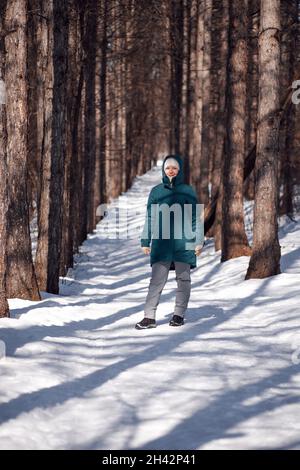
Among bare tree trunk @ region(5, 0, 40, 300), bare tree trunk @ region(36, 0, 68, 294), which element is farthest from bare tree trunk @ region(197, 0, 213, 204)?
bare tree trunk @ region(5, 0, 40, 300)

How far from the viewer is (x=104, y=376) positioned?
18.2ft

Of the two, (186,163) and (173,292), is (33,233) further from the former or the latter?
(173,292)

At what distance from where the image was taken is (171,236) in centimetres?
767

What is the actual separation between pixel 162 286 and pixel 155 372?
6.80ft

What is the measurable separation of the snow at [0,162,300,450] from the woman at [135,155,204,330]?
0.35m

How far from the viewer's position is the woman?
766 cm

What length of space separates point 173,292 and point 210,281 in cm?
155

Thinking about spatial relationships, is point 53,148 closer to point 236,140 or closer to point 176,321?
point 176,321

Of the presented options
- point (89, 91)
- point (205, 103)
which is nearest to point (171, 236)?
point (89, 91)

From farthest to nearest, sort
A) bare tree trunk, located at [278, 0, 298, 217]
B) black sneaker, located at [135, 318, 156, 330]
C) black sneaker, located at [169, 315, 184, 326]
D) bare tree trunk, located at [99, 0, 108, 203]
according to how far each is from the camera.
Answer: bare tree trunk, located at [99, 0, 108, 203] → bare tree trunk, located at [278, 0, 298, 217] → black sneaker, located at [169, 315, 184, 326] → black sneaker, located at [135, 318, 156, 330]

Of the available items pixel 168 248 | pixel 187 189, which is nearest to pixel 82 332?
pixel 168 248

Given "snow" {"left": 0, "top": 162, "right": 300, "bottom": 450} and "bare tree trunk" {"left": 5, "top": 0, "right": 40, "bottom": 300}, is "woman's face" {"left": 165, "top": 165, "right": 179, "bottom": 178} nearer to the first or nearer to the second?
"snow" {"left": 0, "top": 162, "right": 300, "bottom": 450}

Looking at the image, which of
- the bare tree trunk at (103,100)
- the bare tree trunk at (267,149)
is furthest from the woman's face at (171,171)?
the bare tree trunk at (103,100)

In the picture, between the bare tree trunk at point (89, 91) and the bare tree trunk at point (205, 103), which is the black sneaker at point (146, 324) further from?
the bare tree trunk at point (205, 103)
